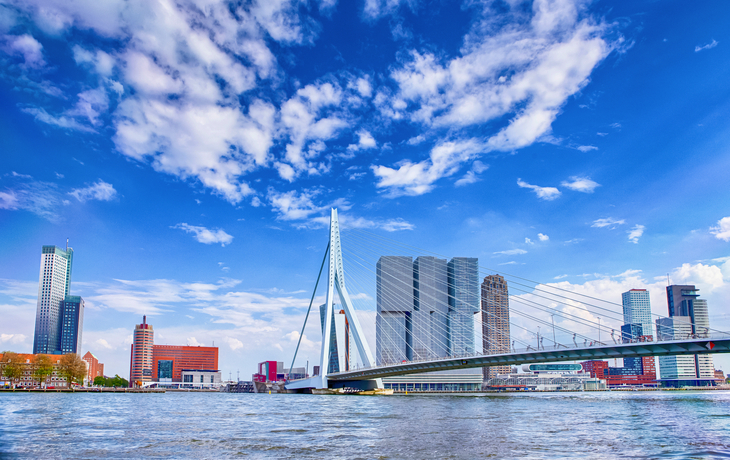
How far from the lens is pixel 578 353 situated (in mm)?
52312

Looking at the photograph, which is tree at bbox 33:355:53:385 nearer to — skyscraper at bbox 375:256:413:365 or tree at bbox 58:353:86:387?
tree at bbox 58:353:86:387

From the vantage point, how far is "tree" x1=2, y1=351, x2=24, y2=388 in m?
94.0

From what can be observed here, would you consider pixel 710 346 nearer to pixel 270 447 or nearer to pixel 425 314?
pixel 270 447

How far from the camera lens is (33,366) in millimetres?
104812

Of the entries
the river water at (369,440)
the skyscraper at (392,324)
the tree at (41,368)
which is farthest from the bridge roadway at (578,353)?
the skyscraper at (392,324)

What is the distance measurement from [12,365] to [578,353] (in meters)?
94.0

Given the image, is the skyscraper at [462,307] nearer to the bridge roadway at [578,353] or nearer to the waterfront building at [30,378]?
the bridge roadway at [578,353]

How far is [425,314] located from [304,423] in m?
136

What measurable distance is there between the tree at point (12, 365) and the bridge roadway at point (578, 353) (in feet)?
210

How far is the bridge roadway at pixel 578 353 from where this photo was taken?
44.8 m

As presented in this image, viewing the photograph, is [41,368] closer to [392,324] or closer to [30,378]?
[30,378]

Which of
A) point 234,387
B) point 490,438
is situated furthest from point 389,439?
point 234,387

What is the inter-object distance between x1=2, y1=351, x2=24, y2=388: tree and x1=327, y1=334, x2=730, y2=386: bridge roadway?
6403 centimetres

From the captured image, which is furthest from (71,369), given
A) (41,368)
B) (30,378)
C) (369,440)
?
(369,440)
